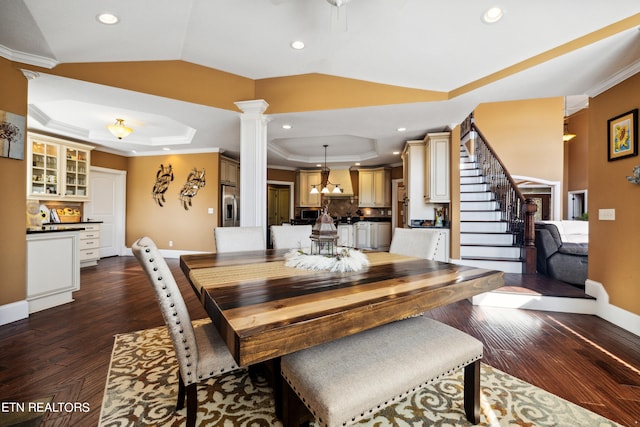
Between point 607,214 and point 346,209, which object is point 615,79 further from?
point 346,209

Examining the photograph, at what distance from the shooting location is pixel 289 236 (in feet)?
9.42

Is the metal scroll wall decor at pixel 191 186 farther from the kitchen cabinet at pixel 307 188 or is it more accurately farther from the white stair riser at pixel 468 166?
the white stair riser at pixel 468 166

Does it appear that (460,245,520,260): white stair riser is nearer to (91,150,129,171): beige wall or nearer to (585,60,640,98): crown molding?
(585,60,640,98): crown molding

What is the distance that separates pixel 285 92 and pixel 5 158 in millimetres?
2937

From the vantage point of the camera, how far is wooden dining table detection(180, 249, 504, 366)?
837 mm

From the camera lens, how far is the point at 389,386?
40.6 inches

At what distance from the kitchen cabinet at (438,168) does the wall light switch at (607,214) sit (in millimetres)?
1826

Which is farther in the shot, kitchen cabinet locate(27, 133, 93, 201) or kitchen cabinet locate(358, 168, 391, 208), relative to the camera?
kitchen cabinet locate(358, 168, 391, 208)

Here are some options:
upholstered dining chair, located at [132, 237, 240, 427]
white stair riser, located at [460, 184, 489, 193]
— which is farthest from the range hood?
upholstered dining chair, located at [132, 237, 240, 427]

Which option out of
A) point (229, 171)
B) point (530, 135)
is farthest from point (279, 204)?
point (530, 135)

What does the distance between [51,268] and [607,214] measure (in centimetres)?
601

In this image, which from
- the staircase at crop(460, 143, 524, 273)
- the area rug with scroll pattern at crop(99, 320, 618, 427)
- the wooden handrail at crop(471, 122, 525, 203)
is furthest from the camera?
the wooden handrail at crop(471, 122, 525, 203)

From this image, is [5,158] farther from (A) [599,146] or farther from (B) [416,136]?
(A) [599,146]

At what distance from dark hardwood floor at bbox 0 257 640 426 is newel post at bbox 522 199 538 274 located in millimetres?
665
